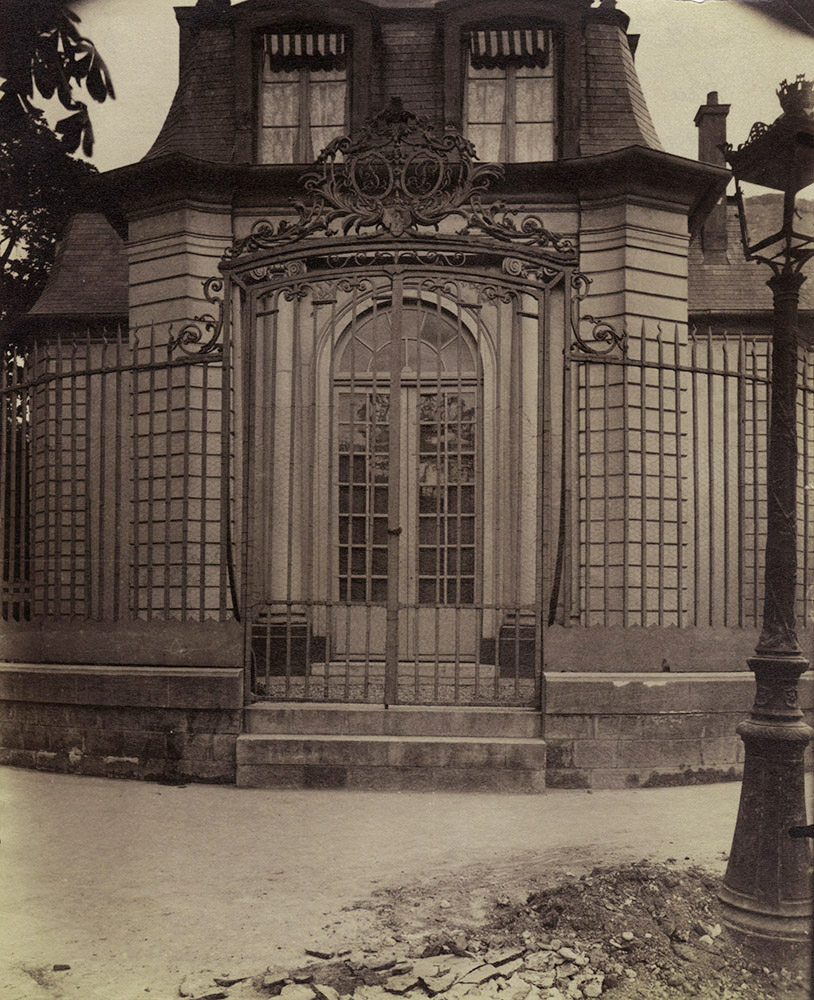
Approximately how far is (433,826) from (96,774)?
2535 millimetres

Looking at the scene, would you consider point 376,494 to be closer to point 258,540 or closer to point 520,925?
point 258,540

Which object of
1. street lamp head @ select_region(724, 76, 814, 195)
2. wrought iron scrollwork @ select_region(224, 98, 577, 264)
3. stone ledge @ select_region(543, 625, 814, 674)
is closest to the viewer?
street lamp head @ select_region(724, 76, 814, 195)

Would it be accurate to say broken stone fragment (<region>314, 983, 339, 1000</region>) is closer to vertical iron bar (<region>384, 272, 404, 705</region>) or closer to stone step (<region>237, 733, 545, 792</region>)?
stone step (<region>237, 733, 545, 792</region>)

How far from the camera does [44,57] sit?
4785 millimetres

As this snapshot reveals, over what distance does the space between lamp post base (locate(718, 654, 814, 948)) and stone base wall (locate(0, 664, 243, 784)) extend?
3398mm

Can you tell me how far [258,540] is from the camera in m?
8.48

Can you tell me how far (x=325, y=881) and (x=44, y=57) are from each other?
4284mm

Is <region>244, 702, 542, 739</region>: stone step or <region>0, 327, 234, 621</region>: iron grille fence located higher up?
<region>0, 327, 234, 621</region>: iron grille fence

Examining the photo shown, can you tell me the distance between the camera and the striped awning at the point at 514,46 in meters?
9.75

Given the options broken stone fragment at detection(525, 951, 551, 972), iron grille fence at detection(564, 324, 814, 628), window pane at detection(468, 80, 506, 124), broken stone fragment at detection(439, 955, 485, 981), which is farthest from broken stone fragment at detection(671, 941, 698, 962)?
window pane at detection(468, 80, 506, 124)

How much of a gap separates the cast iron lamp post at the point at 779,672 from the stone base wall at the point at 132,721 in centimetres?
342

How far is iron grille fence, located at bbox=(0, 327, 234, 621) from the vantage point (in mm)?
6473

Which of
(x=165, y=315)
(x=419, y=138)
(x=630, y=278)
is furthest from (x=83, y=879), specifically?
(x=630, y=278)

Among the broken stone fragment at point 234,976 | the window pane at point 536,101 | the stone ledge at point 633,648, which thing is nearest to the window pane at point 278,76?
the window pane at point 536,101
